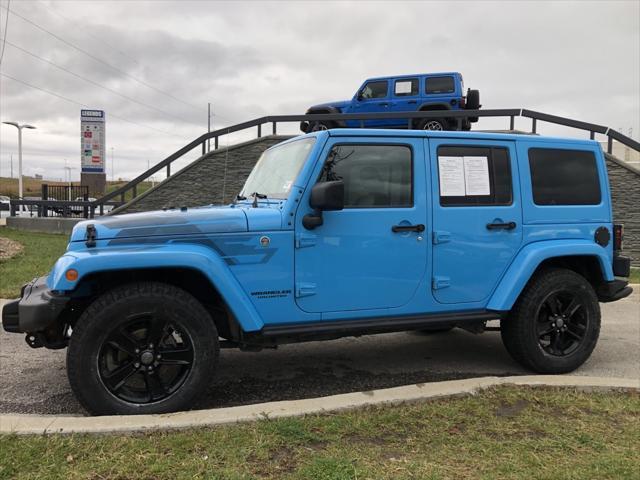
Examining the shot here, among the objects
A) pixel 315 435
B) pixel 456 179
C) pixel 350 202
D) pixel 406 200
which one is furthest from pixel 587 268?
pixel 315 435

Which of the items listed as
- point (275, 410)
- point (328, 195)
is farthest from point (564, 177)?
point (275, 410)

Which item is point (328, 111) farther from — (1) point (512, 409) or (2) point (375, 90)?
(1) point (512, 409)

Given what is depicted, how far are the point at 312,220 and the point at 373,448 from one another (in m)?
1.50

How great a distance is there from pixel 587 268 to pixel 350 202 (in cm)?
247

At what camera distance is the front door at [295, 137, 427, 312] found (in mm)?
3586

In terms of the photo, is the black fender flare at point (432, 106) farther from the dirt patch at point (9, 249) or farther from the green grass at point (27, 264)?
the dirt patch at point (9, 249)

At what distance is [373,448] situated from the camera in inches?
112

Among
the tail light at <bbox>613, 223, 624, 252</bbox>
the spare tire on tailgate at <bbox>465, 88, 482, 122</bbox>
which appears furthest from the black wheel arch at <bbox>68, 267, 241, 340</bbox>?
the spare tire on tailgate at <bbox>465, 88, 482, 122</bbox>

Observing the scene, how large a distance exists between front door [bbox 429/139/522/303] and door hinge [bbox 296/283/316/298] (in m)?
1.00

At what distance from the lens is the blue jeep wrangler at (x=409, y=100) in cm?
1385

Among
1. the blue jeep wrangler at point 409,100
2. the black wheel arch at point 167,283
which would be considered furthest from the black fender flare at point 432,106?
the black wheel arch at point 167,283

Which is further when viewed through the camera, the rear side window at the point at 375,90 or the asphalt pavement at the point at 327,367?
the rear side window at the point at 375,90

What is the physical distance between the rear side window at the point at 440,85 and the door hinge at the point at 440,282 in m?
11.2

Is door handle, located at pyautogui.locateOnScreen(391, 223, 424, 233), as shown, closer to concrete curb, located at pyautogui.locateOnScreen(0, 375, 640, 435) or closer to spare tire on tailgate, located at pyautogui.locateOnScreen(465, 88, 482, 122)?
concrete curb, located at pyautogui.locateOnScreen(0, 375, 640, 435)
